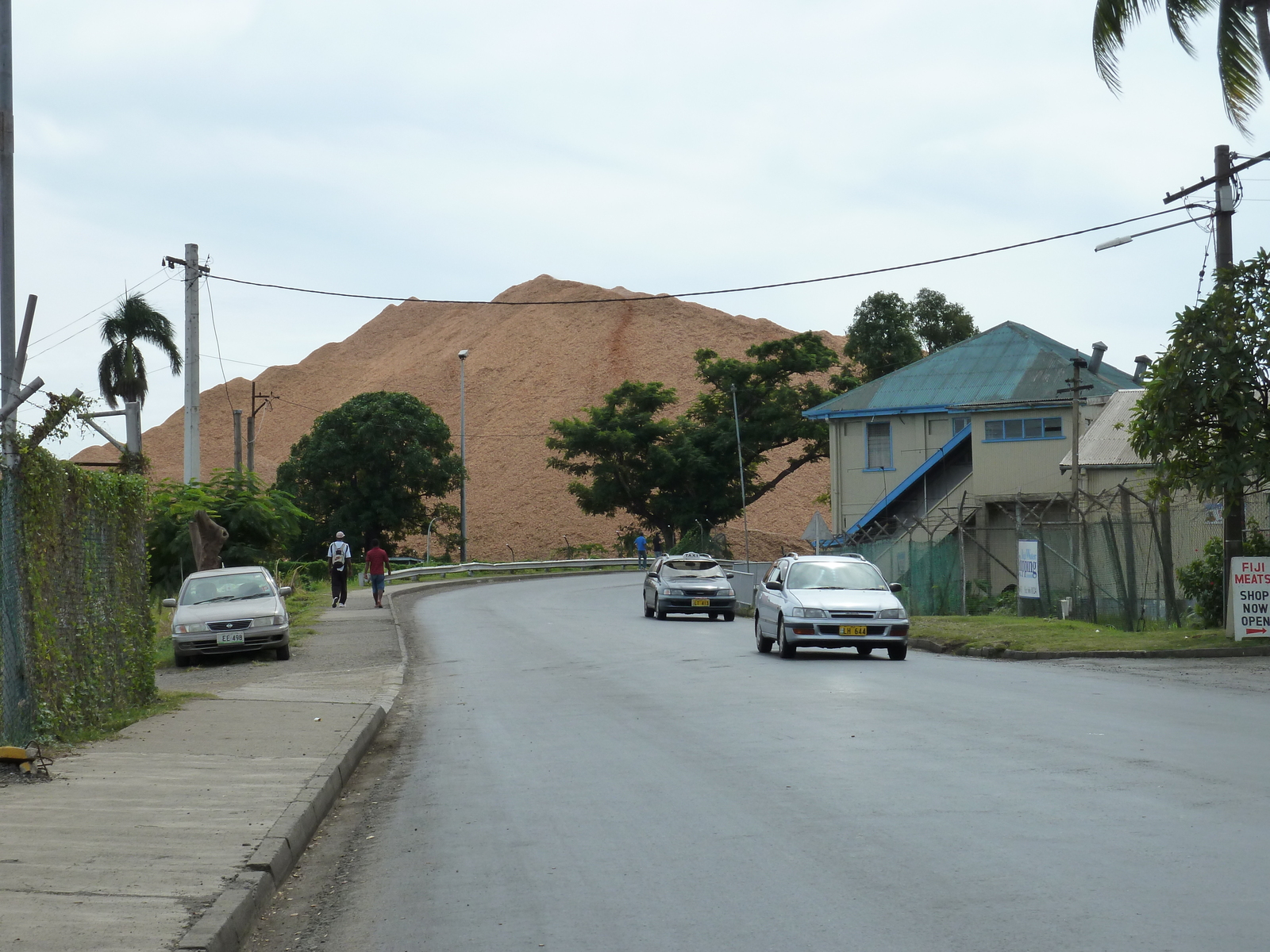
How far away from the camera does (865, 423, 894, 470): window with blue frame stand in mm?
45562

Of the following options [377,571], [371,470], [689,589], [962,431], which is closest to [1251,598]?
[689,589]

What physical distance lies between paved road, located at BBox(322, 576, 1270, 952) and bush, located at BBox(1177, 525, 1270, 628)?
21.7 feet

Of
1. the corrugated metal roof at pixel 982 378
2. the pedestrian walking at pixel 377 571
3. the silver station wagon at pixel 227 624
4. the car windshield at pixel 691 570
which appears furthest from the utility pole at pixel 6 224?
the corrugated metal roof at pixel 982 378

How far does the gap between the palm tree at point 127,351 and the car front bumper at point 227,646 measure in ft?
100

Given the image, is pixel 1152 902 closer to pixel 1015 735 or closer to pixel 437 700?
pixel 1015 735

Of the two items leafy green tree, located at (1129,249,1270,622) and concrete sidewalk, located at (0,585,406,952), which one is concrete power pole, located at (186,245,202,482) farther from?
leafy green tree, located at (1129,249,1270,622)

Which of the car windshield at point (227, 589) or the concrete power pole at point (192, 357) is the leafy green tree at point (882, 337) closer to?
the concrete power pole at point (192, 357)

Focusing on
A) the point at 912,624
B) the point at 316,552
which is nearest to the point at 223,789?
the point at 912,624

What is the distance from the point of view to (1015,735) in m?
10.6

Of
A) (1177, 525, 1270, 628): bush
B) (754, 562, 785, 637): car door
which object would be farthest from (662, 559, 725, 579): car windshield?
(1177, 525, 1270, 628): bush

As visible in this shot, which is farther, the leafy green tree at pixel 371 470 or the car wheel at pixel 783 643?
the leafy green tree at pixel 371 470

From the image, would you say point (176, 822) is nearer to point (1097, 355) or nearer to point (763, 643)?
point (763, 643)

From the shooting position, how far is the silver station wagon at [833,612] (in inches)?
738

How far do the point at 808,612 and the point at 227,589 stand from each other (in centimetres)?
909
